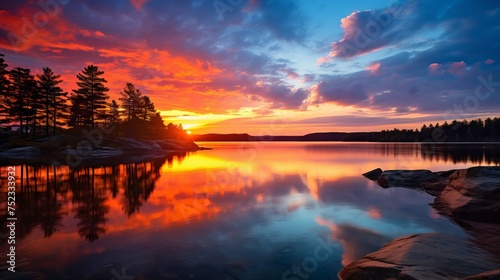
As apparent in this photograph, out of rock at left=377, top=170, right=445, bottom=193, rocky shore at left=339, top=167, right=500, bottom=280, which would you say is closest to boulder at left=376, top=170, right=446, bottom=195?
rock at left=377, top=170, right=445, bottom=193

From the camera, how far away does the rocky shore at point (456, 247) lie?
532 centimetres

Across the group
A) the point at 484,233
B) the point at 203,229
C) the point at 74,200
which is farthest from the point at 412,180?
the point at 74,200

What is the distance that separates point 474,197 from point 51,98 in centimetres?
7811

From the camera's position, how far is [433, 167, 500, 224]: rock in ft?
36.5

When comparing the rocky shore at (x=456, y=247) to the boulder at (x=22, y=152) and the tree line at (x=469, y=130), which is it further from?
the tree line at (x=469, y=130)

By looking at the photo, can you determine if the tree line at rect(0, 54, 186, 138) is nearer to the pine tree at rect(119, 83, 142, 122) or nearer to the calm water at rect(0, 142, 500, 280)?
the pine tree at rect(119, 83, 142, 122)

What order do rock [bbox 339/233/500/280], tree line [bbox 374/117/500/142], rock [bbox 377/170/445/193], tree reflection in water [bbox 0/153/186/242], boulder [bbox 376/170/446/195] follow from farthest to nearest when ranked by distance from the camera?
tree line [bbox 374/117/500/142] → rock [bbox 377/170/445/193] → boulder [bbox 376/170/446/195] → tree reflection in water [bbox 0/153/186/242] → rock [bbox 339/233/500/280]

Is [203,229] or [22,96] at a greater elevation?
[22,96]

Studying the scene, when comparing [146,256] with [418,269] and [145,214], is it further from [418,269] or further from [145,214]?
[418,269]

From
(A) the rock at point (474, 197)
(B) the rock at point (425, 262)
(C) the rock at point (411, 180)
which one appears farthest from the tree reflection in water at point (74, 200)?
(C) the rock at point (411, 180)

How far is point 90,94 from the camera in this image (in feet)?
199

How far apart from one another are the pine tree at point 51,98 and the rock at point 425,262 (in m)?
71.5

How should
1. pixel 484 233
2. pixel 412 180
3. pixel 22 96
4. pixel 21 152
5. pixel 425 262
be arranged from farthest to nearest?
pixel 22 96
pixel 21 152
pixel 412 180
pixel 484 233
pixel 425 262

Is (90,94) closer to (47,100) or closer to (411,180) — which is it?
(47,100)
